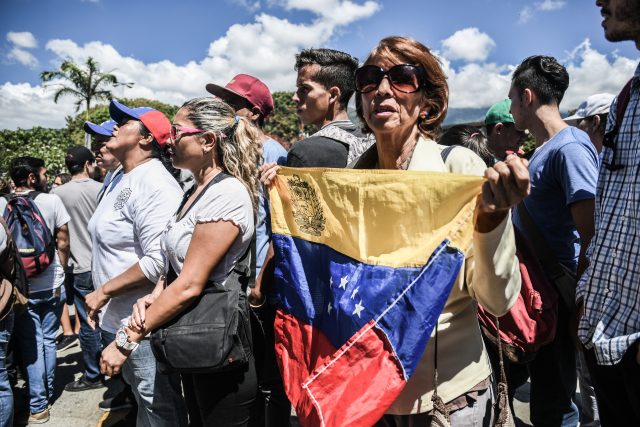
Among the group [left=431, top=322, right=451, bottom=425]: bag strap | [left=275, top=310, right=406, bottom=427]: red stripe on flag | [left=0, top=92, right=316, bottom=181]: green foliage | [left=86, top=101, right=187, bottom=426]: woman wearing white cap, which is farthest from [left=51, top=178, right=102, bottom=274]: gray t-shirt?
[left=0, top=92, right=316, bottom=181]: green foliage

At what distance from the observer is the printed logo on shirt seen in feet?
8.82

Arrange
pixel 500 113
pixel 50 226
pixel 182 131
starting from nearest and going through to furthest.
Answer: pixel 182 131 < pixel 500 113 < pixel 50 226

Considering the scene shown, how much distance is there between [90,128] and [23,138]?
30288 mm

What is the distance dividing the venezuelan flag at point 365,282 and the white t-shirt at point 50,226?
10.5 ft

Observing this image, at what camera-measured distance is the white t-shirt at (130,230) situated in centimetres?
260

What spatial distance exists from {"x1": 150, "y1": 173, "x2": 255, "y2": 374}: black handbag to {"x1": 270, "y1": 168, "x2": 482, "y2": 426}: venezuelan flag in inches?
11.5

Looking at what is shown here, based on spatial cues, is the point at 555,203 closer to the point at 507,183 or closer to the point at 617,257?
the point at 617,257

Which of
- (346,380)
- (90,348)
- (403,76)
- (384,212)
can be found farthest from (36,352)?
(403,76)

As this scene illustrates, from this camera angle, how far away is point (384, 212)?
1.58 m

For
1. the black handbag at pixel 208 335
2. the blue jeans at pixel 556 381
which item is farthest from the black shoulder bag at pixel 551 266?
the black handbag at pixel 208 335

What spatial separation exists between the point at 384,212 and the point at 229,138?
118cm

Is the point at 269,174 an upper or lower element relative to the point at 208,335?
upper

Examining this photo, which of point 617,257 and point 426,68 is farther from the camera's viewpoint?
point 426,68

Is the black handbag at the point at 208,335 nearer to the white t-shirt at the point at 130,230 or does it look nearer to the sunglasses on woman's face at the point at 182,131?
the white t-shirt at the point at 130,230
